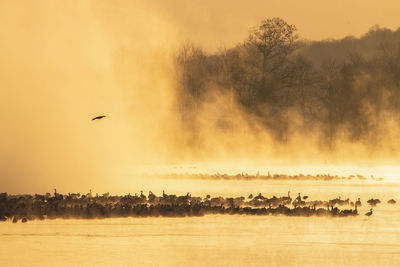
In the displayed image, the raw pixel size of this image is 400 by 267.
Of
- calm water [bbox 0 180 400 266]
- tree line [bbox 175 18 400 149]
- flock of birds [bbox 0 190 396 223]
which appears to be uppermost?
tree line [bbox 175 18 400 149]

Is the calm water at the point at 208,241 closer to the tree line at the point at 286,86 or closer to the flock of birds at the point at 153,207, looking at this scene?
the flock of birds at the point at 153,207

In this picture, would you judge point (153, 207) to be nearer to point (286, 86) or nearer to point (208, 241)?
point (208, 241)

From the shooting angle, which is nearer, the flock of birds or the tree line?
the flock of birds

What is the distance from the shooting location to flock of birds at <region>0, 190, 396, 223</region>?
21.3 m

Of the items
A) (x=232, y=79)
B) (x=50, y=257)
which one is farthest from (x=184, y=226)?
(x=232, y=79)

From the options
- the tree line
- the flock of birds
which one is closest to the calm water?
the flock of birds

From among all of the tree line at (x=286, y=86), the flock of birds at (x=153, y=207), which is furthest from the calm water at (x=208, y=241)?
the tree line at (x=286, y=86)

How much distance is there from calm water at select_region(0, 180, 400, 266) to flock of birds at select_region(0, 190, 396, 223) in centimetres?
57

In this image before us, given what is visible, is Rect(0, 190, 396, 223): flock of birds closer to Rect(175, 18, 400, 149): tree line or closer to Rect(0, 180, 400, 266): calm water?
Rect(0, 180, 400, 266): calm water

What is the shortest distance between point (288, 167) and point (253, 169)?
250 centimetres

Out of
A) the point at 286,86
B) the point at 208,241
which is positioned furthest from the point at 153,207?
the point at 286,86

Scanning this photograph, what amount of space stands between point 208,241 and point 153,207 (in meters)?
4.91

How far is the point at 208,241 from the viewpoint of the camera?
56.4 ft

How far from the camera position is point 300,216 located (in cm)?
2162
